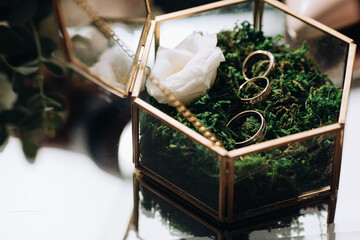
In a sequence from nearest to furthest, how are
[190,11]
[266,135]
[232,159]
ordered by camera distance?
[232,159] → [266,135] → [190,11]

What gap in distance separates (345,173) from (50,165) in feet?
1.48

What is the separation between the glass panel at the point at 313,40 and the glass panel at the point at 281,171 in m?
0.19

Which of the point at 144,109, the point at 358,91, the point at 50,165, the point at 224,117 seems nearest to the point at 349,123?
the point at 358,91

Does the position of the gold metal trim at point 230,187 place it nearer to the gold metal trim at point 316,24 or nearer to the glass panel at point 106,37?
the glass panel at point 106,37

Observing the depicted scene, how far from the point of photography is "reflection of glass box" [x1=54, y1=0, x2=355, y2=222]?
2.84 feet

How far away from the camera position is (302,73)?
1.05 metres

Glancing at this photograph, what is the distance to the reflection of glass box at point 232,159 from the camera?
0.86 meters

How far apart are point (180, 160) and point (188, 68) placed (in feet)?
0.45

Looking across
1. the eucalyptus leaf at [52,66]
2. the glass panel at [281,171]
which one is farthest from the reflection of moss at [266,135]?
the eucalyptus leaf at [52,66]

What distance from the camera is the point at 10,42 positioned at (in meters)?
0.94

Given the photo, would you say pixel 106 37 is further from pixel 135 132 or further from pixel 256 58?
pixel 256 58

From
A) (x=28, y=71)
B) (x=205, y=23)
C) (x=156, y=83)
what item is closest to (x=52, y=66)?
(x=28, y=71)

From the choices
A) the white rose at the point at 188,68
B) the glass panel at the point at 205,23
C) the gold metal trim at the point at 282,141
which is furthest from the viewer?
the glass panel at the point at 205,23

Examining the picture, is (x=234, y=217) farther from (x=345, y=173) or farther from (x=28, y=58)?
(x=28, y=58)
